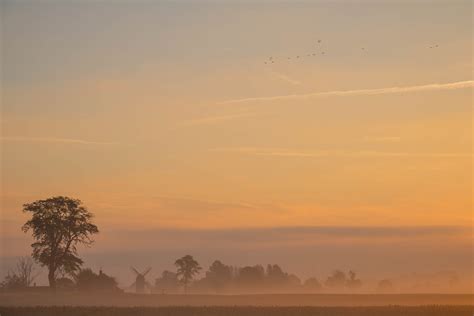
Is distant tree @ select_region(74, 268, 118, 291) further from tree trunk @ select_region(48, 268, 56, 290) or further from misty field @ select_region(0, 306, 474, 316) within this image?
misty field @ select_region(0, 306, 474, 316)

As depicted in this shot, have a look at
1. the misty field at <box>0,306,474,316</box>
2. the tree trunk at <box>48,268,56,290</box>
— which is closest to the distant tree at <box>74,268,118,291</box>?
the tree trunk at <box>48,268,56,290</box>

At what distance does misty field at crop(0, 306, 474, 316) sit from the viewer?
69.6m

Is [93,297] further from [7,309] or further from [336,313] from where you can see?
[336,313]

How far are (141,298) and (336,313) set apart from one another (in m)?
→ 30.4

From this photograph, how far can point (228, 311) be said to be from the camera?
7056 cm

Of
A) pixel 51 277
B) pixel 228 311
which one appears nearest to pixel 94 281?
pixel 51 277

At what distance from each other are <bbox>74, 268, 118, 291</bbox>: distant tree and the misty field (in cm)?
3880

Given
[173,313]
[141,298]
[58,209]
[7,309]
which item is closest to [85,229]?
[58,209]

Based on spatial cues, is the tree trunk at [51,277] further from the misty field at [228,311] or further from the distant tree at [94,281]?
the misty field at [228,311]

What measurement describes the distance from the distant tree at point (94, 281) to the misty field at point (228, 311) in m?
38.8

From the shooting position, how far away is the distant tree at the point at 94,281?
369 feet

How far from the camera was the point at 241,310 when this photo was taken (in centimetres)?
7106

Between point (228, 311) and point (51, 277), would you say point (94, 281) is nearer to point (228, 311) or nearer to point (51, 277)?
point (51, 277)

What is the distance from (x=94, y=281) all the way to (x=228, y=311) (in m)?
48.5
